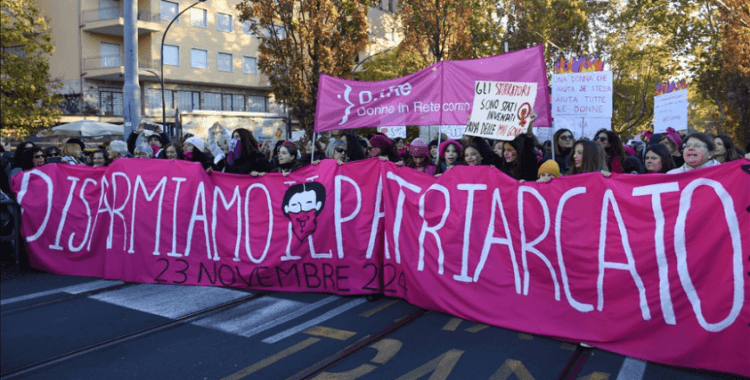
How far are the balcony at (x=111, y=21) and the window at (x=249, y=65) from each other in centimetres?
708

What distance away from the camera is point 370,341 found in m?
4.94

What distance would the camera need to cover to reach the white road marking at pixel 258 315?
5355 millimetres

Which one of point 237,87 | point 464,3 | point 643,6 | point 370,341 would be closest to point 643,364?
point 370,341

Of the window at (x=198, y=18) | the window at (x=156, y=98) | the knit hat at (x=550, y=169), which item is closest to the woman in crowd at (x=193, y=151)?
the knit hat at (x=550, y=169)

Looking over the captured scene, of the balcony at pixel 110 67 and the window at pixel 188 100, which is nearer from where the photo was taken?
the balcony at pixel 110 67

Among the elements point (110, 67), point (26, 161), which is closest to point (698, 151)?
point (26, 161)

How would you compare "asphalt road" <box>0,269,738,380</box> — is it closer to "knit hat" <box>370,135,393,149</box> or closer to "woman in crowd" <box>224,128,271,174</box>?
"woman in crowd" <box>224,128,271,174</box>

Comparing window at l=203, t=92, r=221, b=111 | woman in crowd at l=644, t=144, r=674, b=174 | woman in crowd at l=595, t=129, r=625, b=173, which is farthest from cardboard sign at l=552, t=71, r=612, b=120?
window at l=203, t=92, r=221, b=111

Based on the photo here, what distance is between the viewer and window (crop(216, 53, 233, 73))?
4175 centimetres

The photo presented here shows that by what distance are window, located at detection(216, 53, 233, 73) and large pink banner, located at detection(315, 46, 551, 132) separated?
3645 cm

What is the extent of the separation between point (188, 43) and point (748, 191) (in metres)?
39.3

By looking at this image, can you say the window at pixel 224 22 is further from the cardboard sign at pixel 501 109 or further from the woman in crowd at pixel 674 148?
the cardboard sign at pixel 501 109

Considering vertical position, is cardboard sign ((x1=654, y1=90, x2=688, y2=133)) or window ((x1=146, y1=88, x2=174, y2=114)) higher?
window ((x1=146, y1=88, x2=174, y2=114))

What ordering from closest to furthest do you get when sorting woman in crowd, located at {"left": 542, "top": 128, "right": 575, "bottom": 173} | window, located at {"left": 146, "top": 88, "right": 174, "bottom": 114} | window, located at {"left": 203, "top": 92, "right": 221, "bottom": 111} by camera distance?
woman in crowd, located at {"left": 542, "top": 128, "right": 575, "bottom": 173}
window, located at {"left": 146, "top": 88, "right": 174, "bottom": 114}
window, located at {"left": 203, "top": 92, "right": 221, "bottom": 111}
